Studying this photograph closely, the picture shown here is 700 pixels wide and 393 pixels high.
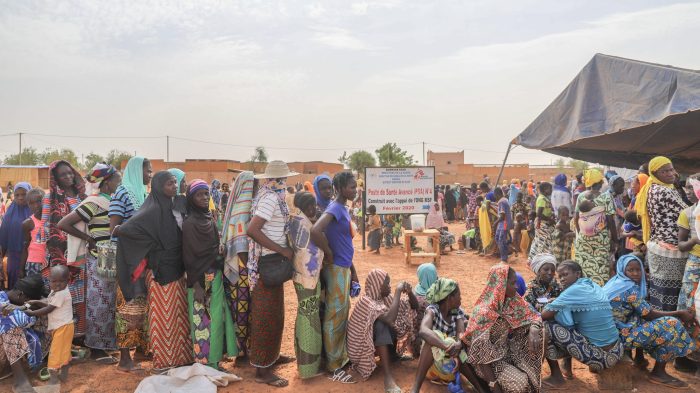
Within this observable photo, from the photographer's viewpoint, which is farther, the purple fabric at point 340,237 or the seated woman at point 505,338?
the purple fabric at point 340,237

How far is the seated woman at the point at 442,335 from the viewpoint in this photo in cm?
379

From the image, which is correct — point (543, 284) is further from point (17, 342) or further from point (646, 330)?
point (17, 342)

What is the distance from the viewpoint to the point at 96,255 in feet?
15.3

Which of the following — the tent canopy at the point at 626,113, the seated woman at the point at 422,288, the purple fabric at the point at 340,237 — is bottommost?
the seated woman at the point at 422,288

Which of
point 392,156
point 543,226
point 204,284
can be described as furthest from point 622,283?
point 392,156

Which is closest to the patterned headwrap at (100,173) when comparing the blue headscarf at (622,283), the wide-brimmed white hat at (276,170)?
the wide-brimmed white hat at (276,170)

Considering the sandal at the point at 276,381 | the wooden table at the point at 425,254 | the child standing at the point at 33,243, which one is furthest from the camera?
the wooden table at the point at 425,254

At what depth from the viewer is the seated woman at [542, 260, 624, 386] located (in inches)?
161

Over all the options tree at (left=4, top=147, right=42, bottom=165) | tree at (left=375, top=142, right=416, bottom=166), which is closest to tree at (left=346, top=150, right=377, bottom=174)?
tree at (left=375, top=142, right=416, bottom=166)

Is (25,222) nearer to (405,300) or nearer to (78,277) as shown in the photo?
(78,277)

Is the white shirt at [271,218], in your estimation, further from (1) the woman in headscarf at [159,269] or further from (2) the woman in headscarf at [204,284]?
(1) the woman in headscarf at [159,269]

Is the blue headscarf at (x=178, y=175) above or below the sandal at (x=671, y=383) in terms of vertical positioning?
above

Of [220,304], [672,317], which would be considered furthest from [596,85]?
[220,304]

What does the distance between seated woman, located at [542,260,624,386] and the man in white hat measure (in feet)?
7.63
